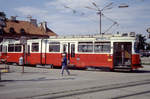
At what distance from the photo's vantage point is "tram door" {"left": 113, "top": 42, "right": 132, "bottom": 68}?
70.5 feet

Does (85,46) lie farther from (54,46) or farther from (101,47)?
(54,46)

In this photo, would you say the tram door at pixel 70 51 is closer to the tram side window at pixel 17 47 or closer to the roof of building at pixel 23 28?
the tram side window at pixel 17 47

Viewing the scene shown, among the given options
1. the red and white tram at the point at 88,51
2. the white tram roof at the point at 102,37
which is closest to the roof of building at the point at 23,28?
the red and white tram at the point at 88,51

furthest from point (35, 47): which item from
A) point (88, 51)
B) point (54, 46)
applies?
point (88, 51)

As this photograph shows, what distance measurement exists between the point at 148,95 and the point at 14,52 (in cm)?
2188

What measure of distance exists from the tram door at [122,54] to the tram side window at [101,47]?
64 centimetres

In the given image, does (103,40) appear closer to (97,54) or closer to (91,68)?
(97,54)

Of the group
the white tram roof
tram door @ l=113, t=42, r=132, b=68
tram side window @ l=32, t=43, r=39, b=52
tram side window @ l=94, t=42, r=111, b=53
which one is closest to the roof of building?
tram side window @ l=32, t=43, r=39, b=52

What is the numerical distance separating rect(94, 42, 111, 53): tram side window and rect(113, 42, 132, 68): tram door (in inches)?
25.1

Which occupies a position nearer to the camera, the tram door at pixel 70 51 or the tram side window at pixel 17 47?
the tram door at pixel 70 51

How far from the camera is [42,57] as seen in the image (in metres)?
26.3

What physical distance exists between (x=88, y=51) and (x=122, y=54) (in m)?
3.28

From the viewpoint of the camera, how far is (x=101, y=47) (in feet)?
74.0

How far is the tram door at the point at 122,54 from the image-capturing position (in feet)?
70.5
